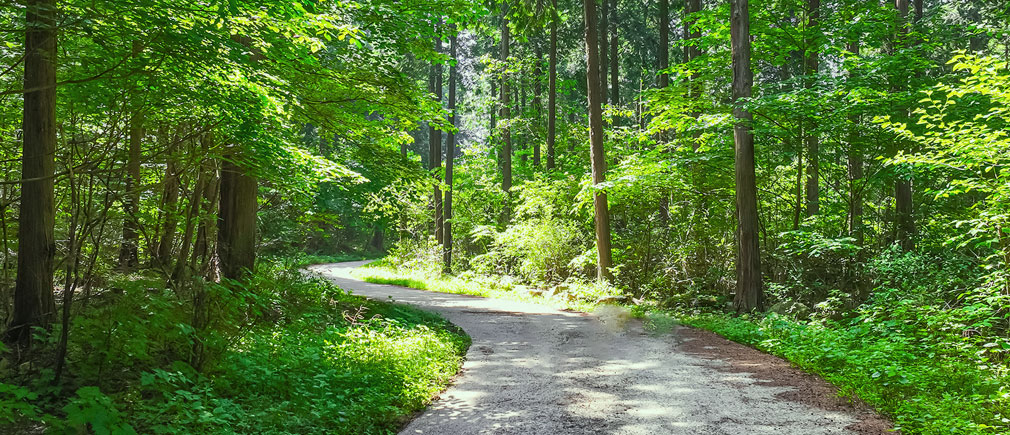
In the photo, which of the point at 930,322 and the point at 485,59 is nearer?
the point at 930,322

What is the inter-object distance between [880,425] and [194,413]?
5551 millimetres

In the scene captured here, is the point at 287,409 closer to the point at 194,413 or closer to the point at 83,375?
the point at 194,413

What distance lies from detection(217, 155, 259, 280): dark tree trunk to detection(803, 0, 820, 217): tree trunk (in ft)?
34.1

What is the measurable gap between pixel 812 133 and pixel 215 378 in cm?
1109

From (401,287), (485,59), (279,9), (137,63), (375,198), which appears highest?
(485,59)

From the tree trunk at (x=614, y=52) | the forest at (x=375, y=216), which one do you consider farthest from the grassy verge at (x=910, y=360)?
the tree trunk at (x=614, y=52)

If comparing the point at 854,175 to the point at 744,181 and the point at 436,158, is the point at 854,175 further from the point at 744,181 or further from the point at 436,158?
the point at 436,158

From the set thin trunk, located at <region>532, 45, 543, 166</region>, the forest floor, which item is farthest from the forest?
thin trunk, located at <region>532, 45, 543, 166</region>

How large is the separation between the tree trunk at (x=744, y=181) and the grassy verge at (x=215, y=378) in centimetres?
696

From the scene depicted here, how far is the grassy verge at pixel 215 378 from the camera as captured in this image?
3.92 m

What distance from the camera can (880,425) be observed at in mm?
4648

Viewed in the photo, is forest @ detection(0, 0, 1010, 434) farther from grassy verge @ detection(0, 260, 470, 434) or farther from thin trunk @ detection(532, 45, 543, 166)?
thin trunk @ detection(532, 45, 543, 166)

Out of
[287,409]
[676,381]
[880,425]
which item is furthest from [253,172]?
[880,425]

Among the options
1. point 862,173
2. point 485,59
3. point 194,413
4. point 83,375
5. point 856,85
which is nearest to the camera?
point 194,413
